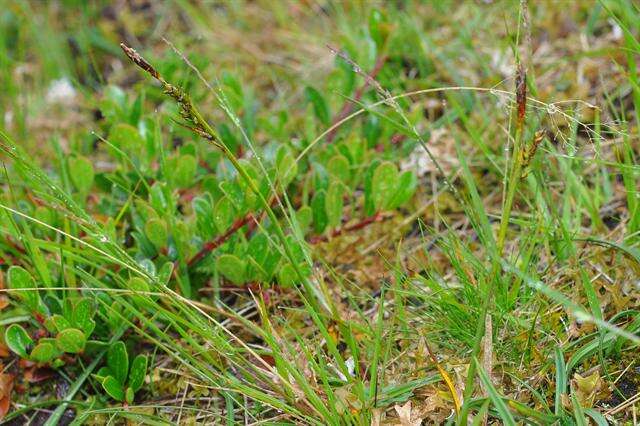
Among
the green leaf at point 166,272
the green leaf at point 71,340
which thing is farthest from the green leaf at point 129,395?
the green leaf at point 166,272

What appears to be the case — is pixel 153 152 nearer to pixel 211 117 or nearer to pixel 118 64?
pixel 211 117

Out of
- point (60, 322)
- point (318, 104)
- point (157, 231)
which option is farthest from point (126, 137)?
point (60, 322)

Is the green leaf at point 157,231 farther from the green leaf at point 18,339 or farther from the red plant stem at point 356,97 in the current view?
the red plant stem at point 356,97

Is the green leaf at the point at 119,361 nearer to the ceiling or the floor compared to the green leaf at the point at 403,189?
nearer to the floor

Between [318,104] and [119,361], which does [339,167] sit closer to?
[318,104]

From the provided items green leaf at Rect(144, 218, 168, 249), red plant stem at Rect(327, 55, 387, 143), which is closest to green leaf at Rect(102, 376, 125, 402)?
green leaf at Rect(144, 218, 168, 249)

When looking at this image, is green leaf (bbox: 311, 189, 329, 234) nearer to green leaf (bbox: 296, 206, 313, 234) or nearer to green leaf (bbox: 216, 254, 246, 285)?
green leaf (bbox: 296, 206, 313, 234)
